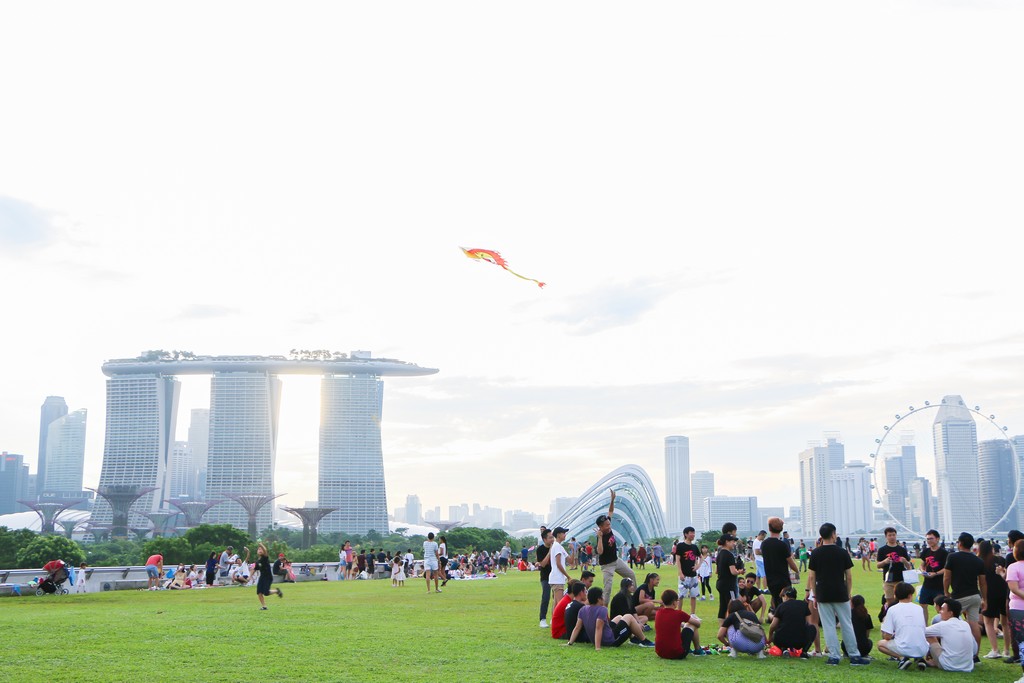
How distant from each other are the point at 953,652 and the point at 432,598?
592 inches

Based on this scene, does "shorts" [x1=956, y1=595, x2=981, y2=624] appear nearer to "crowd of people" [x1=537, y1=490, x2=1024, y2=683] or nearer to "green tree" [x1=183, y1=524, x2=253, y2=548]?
"crowd of people" [x1=537, y1=490, x2=1024, y2=683]

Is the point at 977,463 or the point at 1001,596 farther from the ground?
the point at 977,463

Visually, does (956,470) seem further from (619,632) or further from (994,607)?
(619,632)

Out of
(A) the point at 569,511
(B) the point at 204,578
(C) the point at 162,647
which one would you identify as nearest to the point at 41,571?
(B) the point at 204,578

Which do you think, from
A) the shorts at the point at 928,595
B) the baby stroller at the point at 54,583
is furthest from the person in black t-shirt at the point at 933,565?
the baby stroller at the point at 54,583

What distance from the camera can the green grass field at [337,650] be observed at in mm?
11188

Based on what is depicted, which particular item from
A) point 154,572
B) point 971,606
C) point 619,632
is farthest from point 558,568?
point 154,572

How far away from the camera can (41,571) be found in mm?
30250

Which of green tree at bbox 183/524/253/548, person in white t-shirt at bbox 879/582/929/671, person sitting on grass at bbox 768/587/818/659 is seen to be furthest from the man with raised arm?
green tree at bbox 183/524/253/548

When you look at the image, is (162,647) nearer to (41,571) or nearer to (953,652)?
(953,652)

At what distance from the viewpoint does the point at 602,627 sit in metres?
13.5

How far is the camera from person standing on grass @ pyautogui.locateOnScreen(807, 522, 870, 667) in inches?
484

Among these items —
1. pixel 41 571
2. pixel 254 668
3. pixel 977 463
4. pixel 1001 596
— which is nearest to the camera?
pixel 254 668

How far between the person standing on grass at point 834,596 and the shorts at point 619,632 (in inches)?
110
